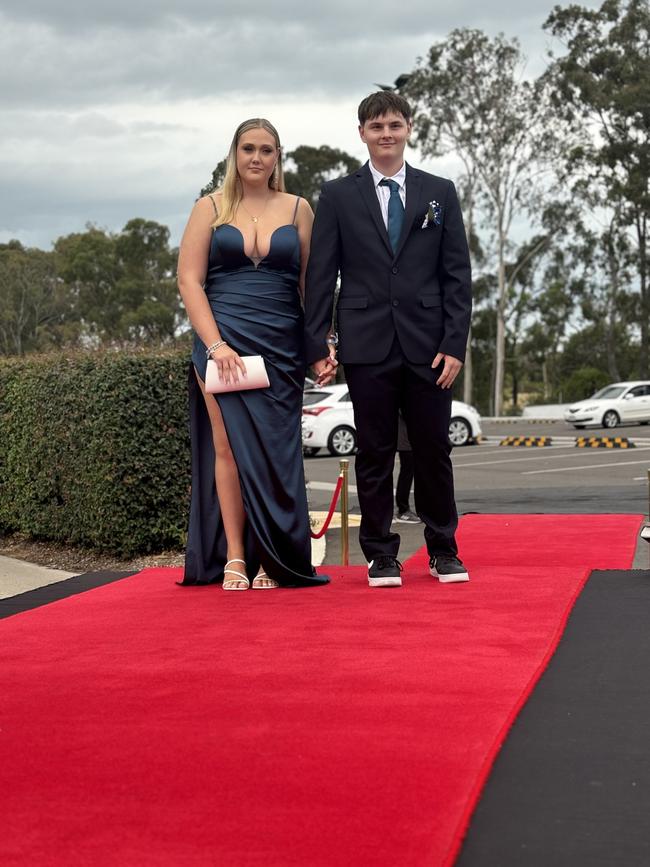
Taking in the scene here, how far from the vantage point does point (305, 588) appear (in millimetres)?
5637

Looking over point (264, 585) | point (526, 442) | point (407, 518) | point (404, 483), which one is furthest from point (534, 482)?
point (526, 442)

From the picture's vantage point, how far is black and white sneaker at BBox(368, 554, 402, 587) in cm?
551

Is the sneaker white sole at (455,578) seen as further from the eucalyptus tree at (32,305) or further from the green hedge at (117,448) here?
the eucalyptus tree at (32,305)

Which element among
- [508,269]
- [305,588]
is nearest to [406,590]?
[305,588]

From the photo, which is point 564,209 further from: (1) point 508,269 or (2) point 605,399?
(2) point 605,399

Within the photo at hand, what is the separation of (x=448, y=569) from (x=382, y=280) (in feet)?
4.38

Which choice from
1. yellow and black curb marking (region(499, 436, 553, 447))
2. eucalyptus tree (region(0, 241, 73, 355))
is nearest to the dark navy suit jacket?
yellow and black curb marking (region(499, 436, 553, 447))

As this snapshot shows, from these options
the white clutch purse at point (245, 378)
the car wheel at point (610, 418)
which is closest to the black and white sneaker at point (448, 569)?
the white clutch purse at point (245, 378)

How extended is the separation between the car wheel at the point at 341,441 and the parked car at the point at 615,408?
1261 centimetres

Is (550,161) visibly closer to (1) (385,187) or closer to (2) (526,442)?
(2) (526,442)

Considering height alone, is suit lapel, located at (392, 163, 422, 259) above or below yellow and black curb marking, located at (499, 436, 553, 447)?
above

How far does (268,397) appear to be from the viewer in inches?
222

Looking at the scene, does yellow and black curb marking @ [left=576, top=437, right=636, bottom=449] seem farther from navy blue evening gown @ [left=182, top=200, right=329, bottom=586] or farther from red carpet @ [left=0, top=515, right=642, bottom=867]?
navy blue evening gown @ [left=182, top=200, right=329, bottom=586]

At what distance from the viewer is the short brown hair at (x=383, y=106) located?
5.51m
